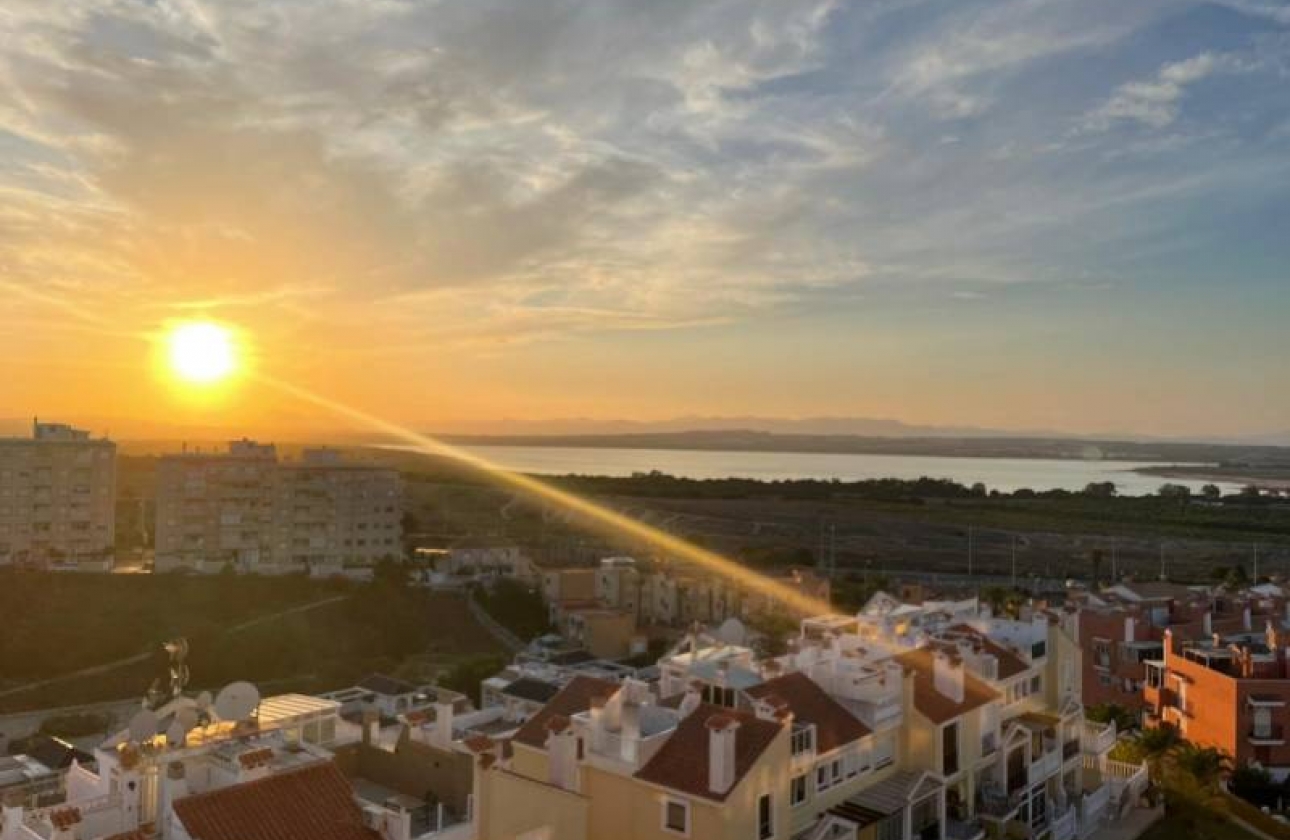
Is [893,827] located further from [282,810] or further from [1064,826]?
[282,810]

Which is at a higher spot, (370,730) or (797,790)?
(797,790)

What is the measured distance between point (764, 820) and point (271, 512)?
5209cm

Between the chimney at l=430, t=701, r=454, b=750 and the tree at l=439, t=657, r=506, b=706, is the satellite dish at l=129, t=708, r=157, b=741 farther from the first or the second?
the tree at l=439, t=657, r=506, b=706

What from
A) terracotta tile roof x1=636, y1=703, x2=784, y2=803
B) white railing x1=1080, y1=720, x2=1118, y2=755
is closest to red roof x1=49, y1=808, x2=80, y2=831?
terracotta tile roof x1=636, y1=703, x2=784, y2=803

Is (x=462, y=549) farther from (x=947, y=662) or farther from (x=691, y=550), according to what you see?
(x=947, y=662)

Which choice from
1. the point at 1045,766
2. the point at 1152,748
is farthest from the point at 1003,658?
the point at 1152,748

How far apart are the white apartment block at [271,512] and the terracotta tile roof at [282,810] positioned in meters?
46.9

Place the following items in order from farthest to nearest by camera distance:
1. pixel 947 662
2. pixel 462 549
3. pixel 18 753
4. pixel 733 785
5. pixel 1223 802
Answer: pixel 462 549
pixel 18 753
pixel 1223 802
pixel 947 662
pixel 733 785

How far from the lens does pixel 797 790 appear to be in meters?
12.6

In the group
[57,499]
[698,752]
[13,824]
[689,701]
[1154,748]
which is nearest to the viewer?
[13,824]

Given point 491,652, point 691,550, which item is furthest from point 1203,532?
point 491,652

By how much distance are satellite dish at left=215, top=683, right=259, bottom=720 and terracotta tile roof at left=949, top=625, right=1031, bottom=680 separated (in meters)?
11.9

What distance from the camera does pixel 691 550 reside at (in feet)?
227

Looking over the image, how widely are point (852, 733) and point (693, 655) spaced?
368cm
